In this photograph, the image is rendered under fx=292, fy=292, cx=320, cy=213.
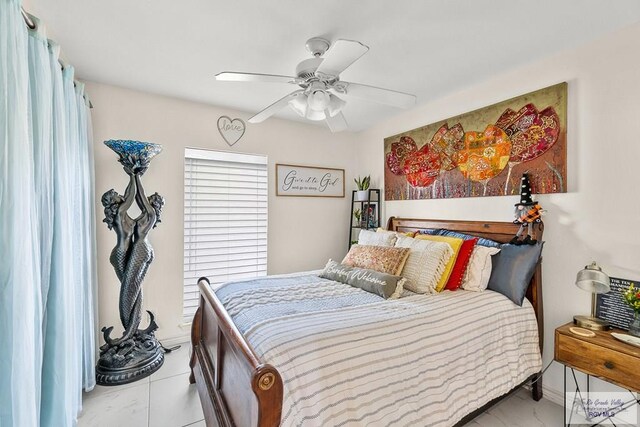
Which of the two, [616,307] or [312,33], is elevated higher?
[312,33]

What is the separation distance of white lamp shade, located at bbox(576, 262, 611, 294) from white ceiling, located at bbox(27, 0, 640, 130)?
5.06ft

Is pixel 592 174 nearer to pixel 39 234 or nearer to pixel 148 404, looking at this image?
pixel 39 234

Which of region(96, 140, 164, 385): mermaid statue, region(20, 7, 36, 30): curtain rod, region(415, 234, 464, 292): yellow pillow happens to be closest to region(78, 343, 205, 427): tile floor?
region(96, 140, 164, 385): mermaid statue

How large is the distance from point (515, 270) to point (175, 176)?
3162 mm

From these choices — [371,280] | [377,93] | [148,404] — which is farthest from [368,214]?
[148,404]

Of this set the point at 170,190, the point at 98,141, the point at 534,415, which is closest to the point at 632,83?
the point at 534,415

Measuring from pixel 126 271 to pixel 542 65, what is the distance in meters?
3.71

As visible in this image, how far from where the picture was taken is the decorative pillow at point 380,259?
2.29 metres

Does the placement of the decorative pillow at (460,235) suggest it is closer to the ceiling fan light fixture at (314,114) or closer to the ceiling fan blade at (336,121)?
the ceiling fan blade at (336,121)

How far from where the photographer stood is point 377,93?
6.41ft

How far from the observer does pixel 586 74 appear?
2.03m

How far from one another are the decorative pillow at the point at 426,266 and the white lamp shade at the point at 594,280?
0.77 metres

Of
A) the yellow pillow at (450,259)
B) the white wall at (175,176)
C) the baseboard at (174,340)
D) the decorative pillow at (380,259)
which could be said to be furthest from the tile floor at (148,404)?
the yellow pillow at (450,259)

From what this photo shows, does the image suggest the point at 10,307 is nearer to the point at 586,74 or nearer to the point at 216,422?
the point at 216,422
